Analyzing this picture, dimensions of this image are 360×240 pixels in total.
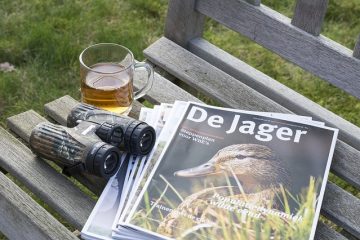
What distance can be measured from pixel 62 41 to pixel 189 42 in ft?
2.46

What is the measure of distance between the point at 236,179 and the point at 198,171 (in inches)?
2.6

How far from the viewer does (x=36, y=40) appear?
214cm

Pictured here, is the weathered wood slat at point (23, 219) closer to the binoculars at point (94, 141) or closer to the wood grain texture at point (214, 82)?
the binoculars at point (94, 141)

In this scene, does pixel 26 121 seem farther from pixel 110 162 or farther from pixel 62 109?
pixel 110 162

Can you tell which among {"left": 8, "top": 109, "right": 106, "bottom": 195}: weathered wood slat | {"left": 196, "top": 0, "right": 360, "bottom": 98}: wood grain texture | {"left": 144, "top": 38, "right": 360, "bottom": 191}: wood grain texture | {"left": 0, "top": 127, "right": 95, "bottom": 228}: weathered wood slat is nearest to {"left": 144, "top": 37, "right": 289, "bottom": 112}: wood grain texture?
{"left": 144, "top": 38, "right": 360, "bottom": 191}: wood grain texture

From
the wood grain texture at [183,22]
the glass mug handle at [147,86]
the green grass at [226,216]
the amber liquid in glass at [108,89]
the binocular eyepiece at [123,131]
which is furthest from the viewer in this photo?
the wood grain texture at [183,22]

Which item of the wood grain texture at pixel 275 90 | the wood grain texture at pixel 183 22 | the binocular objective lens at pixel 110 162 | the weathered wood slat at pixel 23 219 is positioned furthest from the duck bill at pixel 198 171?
the wood grain texture at pixel 183 22

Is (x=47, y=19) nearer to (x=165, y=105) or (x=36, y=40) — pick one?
(x=36, y=40)

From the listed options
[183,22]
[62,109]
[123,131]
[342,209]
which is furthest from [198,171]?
[183,22]

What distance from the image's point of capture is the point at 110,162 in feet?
3.51

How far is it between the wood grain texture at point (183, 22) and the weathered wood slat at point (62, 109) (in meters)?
0.26

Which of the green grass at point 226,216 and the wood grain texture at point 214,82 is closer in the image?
the green grass at point 226,216

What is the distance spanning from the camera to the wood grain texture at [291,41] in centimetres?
127

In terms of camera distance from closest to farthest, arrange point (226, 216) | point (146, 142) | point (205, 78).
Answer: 1. point (226, 216)
2. point (146, 142)
3. point (205, 78)
